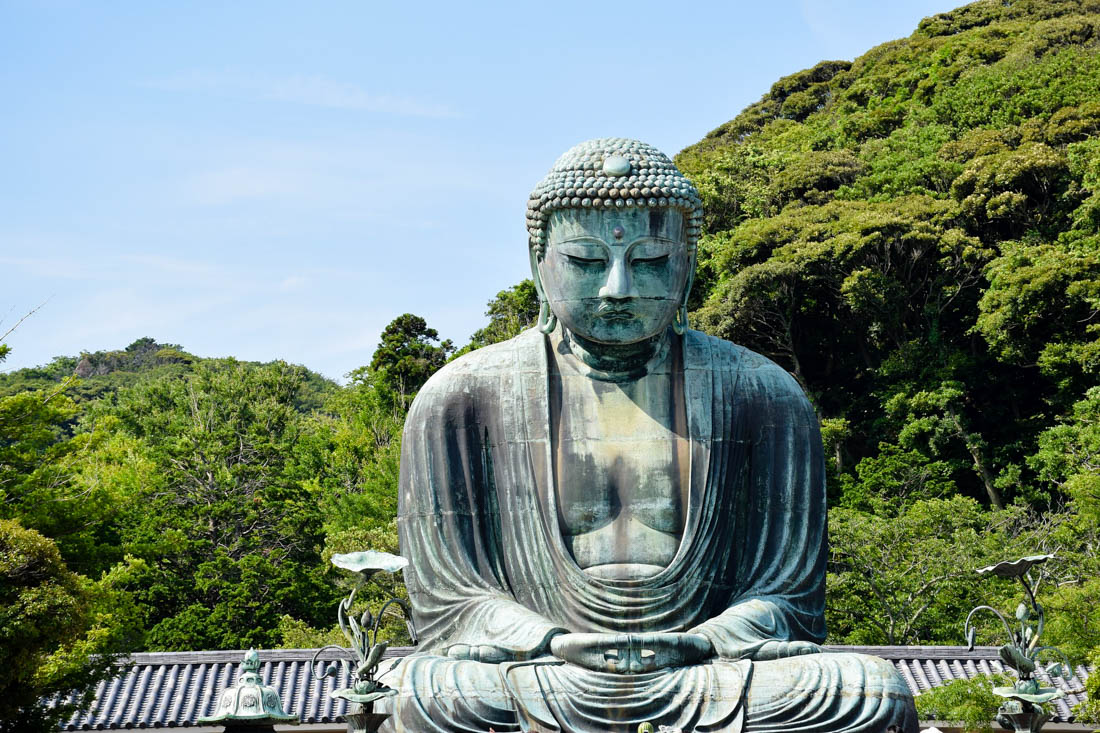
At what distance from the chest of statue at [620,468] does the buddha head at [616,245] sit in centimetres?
35

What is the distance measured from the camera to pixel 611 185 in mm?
8172

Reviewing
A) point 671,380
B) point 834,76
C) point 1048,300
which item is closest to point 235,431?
point 1048,300

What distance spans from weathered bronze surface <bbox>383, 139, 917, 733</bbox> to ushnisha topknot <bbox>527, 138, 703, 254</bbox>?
0.04 feet

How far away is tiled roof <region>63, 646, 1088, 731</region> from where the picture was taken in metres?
17.2

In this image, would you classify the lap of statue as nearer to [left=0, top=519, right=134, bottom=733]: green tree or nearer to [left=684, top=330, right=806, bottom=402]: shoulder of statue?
[left=684, top=330, right=806, bottom=402]: shoulder of statue

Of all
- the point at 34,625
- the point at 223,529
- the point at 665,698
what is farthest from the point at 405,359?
the point at 665,698

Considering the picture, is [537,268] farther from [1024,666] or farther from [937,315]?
[937,315]

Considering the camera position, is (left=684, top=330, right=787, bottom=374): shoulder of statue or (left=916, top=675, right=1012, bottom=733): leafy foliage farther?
(left=916, top=675, right=1012, bottom=733): leafy foliage

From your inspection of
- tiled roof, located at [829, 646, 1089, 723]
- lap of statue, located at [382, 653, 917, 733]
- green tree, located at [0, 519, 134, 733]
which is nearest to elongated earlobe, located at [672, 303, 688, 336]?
lap of statue, located at [382, 653, 917, 733]

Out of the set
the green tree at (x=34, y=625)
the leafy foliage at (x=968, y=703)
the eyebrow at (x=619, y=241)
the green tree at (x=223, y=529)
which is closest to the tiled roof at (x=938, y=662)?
the leafy foliage at (x=968, y=703)

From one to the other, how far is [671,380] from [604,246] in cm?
91

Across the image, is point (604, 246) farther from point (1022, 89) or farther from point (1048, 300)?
point (1022, 89)

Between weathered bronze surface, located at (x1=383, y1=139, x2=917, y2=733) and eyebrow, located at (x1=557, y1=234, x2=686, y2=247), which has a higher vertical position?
eyebrow, located at (x1=557, y1=234, x2=686, y2=247)

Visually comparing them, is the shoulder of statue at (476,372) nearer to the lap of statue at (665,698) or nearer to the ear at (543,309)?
the ear at (543,309)
